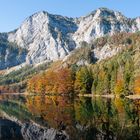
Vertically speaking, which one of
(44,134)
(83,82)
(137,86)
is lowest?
(44,134)

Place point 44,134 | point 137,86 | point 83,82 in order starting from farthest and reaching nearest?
point 83,82
point 137,86
point 44,134

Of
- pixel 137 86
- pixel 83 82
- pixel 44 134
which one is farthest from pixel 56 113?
pixel 83 82

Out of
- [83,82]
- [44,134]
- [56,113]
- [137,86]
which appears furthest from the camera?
[83,82]

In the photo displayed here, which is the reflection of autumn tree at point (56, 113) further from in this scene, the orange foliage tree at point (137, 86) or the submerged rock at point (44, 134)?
the orange foliage tree at point (137, 86)

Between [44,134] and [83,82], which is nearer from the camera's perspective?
[44,134]

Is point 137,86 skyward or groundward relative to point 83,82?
groundward

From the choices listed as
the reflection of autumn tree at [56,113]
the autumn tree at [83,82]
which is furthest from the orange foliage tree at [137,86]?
the reflection of autumn tree at [56,113]

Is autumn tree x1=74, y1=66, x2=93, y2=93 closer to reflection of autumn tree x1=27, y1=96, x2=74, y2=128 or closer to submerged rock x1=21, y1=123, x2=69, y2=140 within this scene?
reflection of autumn tree x1=27, y1=96, x2=74, y2=128

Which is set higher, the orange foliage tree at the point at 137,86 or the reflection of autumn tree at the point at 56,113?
the orange foliage tree at the point at 137,86

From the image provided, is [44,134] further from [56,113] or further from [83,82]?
[83,82]

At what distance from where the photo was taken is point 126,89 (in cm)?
16312

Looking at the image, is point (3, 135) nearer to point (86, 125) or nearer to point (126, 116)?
point (86, 125)

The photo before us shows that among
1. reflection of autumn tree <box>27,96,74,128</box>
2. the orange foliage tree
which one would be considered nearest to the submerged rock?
reflection of autumn tree <box>27,96,74,128</box>

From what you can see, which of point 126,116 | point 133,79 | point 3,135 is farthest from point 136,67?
point 3,135
